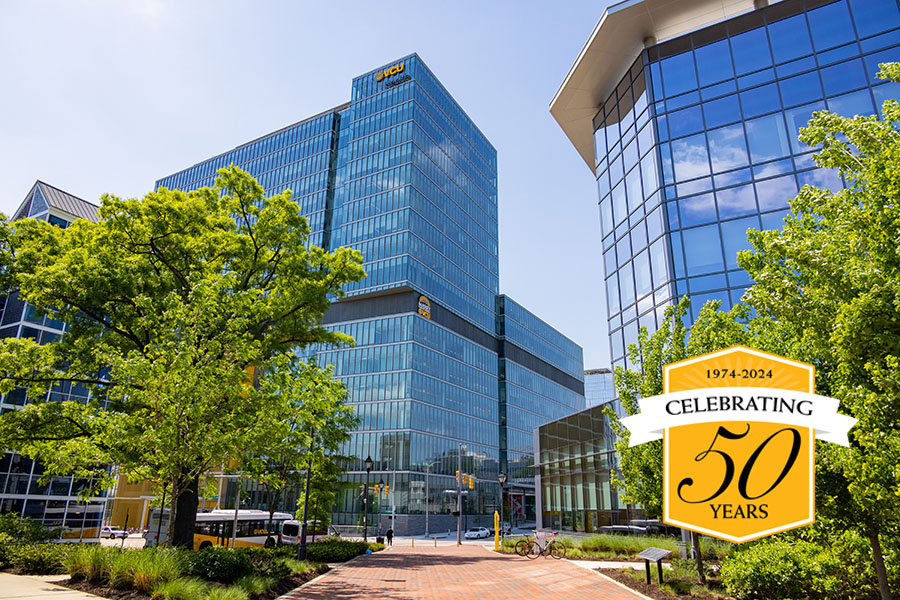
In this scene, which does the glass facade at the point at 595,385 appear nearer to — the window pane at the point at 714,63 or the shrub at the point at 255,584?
the window pane at the point at 714,63

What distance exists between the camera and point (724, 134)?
27.2m

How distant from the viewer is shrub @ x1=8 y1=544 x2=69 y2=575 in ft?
47.7

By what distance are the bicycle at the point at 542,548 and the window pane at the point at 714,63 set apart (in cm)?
2419

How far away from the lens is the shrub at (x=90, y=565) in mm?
12430

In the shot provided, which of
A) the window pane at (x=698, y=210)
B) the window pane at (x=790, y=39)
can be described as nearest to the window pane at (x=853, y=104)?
the window pane at (x=790, y=39)

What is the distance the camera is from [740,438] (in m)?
3.46

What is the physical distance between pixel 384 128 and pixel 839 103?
2599 inches

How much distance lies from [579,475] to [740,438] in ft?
97.6

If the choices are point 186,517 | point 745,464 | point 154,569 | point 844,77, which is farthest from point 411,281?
point 745,464

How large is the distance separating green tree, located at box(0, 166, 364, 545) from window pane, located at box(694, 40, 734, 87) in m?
20.7

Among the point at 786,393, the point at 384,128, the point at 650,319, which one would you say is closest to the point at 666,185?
the point at 650,319

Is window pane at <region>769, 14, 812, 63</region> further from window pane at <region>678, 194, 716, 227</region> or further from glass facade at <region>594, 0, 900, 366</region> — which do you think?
window pane at <region>678, 194, 716, 227</region>

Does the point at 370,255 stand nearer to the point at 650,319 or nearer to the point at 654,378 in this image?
the point at 650,319

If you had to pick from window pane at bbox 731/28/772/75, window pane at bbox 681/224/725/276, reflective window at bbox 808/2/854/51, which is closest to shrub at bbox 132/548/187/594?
window pane at bbox 681/224/725/276
